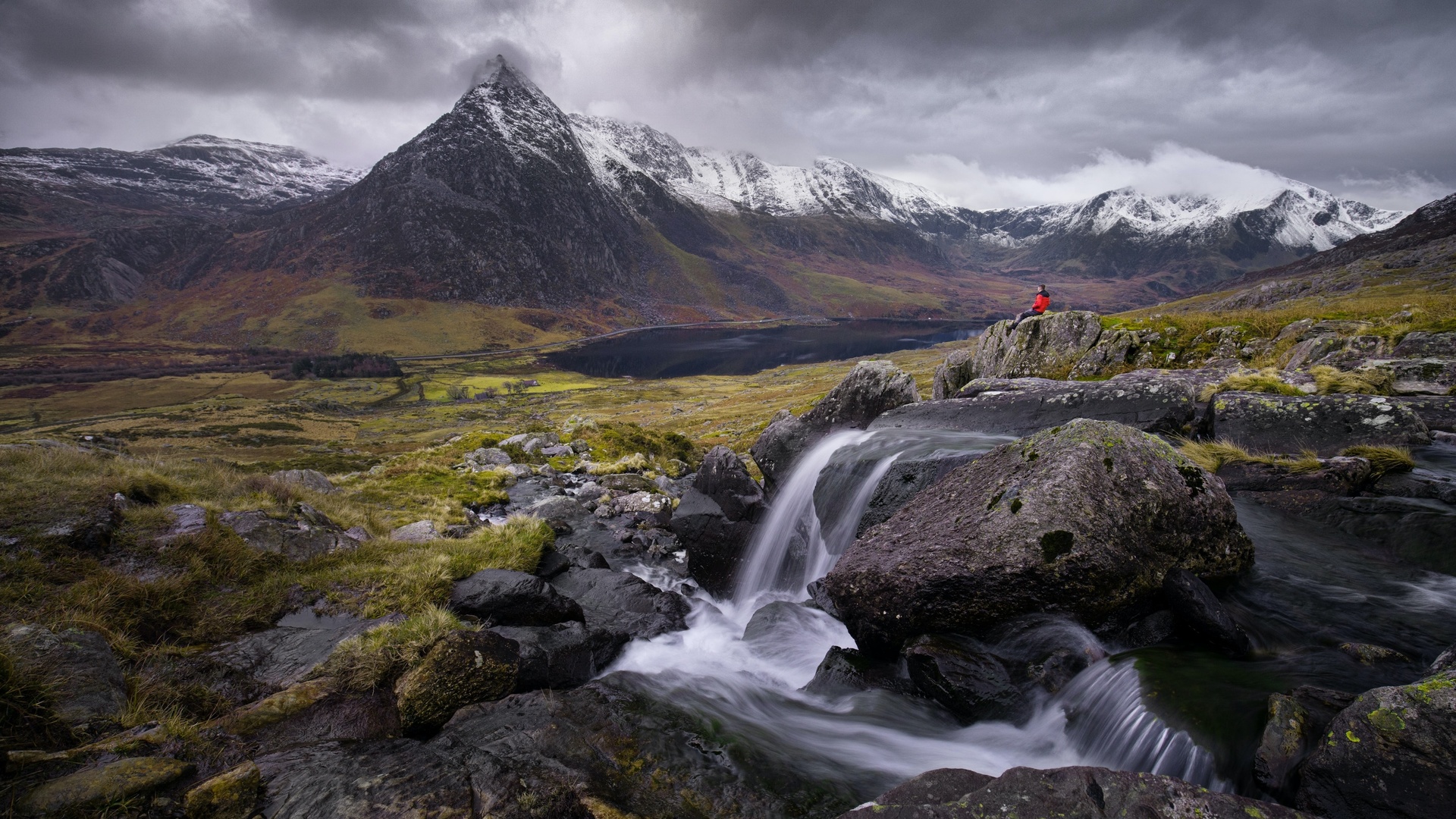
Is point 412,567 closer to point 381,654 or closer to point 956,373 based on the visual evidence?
point 381,654

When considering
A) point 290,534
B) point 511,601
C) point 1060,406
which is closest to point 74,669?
point 511,601

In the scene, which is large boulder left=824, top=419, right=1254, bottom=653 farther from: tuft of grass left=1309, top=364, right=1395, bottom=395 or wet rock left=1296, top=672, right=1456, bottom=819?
tuft of grass left=1309, top=364, right=1395, bottom=395

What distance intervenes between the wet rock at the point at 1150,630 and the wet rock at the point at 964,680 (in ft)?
6.55

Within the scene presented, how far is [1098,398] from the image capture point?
16578 mm

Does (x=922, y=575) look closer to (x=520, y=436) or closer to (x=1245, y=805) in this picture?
(x=1245, y=805)

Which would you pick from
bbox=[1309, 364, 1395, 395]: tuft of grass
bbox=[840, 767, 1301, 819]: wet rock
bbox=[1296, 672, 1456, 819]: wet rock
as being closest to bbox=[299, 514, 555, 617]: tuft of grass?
bbox=[840, 767, 1301, 819]: wet rock

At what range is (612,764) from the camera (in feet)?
23.5

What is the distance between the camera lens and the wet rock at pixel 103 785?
494 centimetres

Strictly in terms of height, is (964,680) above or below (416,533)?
above

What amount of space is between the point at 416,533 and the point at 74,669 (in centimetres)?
1060

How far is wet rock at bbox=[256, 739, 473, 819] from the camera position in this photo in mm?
5668

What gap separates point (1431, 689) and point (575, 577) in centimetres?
1531

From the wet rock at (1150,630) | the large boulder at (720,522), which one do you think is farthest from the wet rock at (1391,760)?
the large boulder at (720,522)

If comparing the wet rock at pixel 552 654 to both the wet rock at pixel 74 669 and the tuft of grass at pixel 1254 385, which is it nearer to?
the wet rock at pixel 74 669
